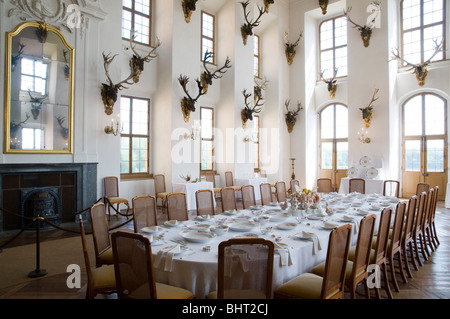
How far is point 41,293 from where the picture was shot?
3.70 metres

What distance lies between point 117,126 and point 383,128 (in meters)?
8.88

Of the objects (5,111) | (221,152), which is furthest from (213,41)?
(5,111)

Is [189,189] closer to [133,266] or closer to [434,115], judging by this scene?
[133,266]

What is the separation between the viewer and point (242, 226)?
12.0 ft

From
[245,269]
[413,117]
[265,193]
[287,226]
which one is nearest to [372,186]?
[413,117]

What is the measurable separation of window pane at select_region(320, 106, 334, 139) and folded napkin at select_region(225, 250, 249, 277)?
1226cm

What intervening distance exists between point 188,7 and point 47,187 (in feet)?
21.5

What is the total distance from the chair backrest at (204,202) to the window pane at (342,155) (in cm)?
940

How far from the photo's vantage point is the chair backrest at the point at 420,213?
15.8 ft

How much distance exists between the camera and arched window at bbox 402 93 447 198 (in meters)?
10.9

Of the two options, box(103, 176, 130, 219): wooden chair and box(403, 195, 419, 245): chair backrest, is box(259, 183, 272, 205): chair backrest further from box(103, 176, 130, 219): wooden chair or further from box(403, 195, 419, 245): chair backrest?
box(103, 176, 130, 219): wooden chair

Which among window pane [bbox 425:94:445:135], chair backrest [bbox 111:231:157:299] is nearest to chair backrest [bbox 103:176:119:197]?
chair backrest [bbox 111:231:157:299]

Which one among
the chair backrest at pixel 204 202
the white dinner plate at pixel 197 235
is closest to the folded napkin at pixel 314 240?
the white dinner plate at pixel 197 235

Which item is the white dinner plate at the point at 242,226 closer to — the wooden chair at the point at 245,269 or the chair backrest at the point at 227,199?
the wooden chair at the point at 245,269
